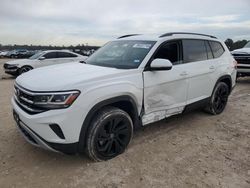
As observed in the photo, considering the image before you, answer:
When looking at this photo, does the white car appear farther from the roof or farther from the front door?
the front door

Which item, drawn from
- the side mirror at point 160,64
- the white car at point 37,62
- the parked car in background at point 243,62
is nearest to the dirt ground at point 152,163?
the side mirror at point 160,64

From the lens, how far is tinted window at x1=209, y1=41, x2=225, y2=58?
17.8 ft

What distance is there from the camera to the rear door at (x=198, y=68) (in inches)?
182

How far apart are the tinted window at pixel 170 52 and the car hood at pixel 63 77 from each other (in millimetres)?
909

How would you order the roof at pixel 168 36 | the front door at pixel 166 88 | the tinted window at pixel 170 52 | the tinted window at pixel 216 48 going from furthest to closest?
the tinted window at pixel 216 48
the roof at pixel 168 36
the tinted window at pixel 170 52
the front door at pixel 166 88

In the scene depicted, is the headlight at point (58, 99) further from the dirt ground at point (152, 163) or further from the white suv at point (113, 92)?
the dirt ground at point (152, 163)

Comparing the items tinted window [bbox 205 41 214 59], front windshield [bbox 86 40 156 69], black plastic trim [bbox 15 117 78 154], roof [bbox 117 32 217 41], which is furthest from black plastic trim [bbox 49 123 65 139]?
tinted window [bbox 205 41 214 59]

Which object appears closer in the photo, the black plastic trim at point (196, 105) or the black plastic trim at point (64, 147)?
the black plastic trim at point (64, 147)

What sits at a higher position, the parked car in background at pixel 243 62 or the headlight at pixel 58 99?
the headlight at pixel 58 99

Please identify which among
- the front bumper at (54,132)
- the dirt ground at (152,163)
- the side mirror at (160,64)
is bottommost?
the dirt ground at (152,163)

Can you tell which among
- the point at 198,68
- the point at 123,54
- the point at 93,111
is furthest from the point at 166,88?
the point at 93,111

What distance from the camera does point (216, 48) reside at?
18.1 feet

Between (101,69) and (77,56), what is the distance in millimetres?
10518

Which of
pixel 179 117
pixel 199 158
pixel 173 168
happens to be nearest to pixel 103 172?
pixel 173 168
